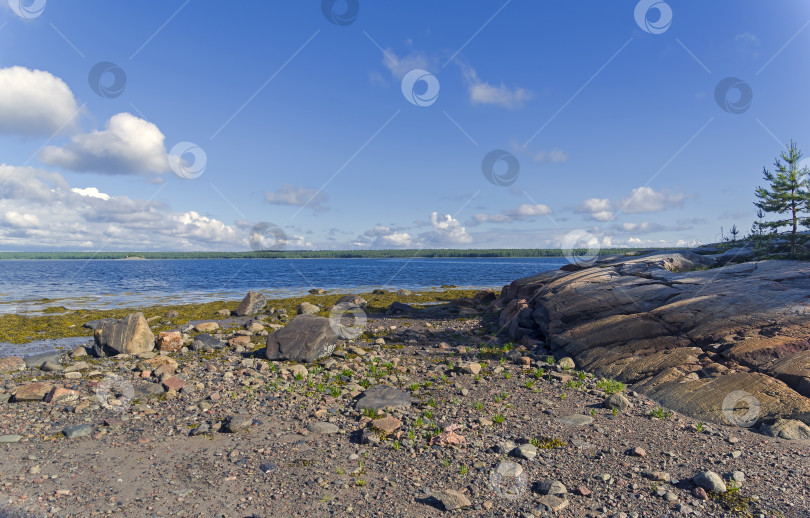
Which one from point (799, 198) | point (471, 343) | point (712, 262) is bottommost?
point (471, 343)

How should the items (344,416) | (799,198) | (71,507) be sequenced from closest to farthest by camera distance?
(71,507) < (344,416) < (799,198)

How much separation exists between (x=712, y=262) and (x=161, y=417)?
31308 mm

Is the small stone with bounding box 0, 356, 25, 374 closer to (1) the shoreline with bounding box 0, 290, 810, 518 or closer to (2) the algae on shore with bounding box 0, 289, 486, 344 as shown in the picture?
(1) the shoreline with bounding box 0, 290, 810, 518

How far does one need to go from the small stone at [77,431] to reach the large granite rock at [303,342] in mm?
8041

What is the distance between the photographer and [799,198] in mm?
33906

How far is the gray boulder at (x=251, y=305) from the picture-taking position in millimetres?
35469

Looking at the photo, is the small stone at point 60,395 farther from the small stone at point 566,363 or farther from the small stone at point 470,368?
the small stone at point 566,363

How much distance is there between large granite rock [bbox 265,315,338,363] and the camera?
1858cm

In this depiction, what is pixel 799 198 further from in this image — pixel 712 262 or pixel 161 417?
pixel 161 417

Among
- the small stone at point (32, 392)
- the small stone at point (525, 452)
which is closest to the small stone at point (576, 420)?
the small stone at point (525, 452)

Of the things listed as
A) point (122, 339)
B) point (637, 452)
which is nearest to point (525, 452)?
point (637, 452)

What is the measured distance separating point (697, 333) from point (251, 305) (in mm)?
31020

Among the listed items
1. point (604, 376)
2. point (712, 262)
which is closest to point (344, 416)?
point (604, 376)

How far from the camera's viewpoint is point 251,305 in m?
35.9
